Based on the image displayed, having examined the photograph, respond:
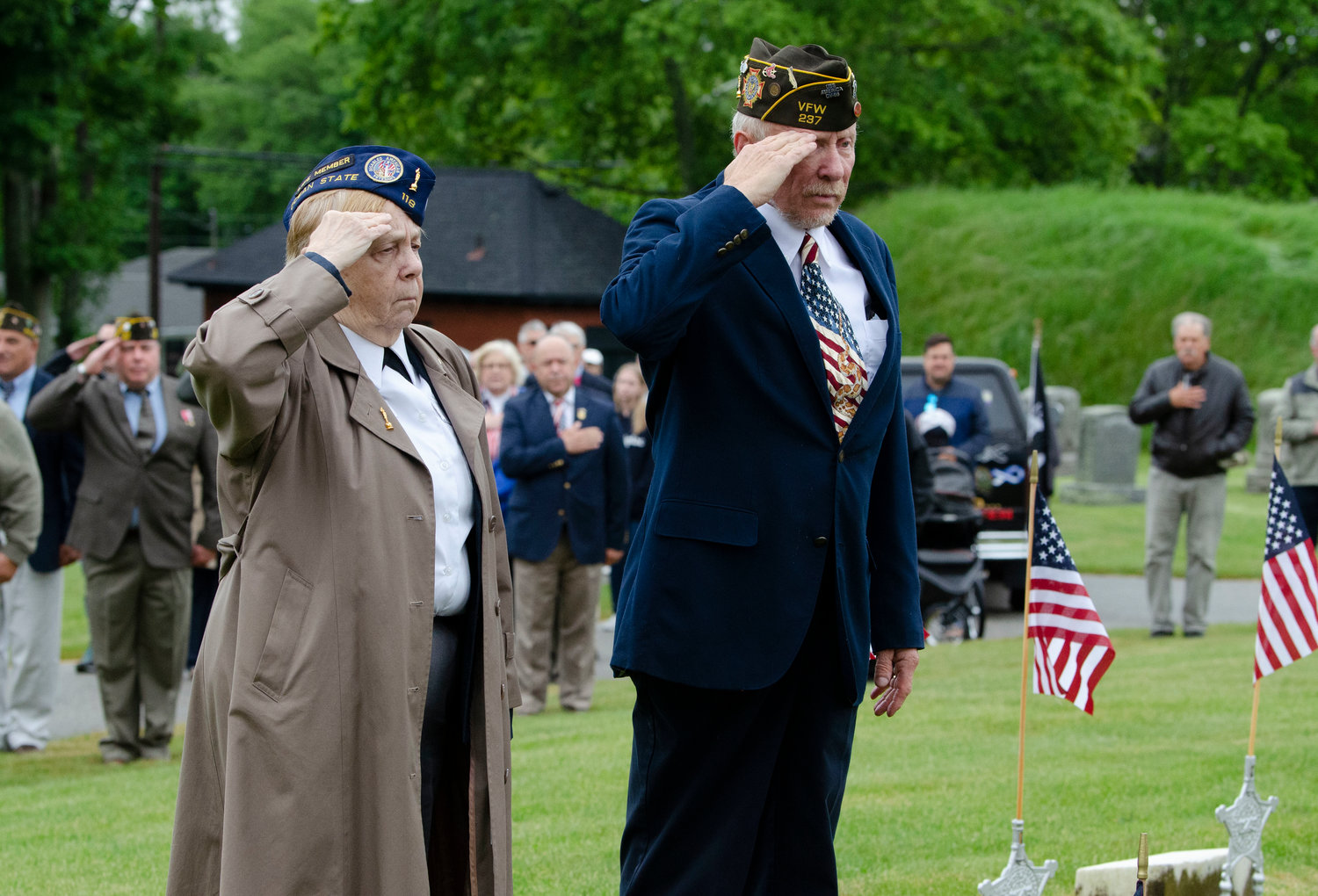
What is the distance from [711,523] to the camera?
3.15m

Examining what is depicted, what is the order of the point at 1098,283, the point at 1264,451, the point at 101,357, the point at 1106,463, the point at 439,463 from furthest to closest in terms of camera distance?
the point at 1098,283 < the point at 1264,451 < the point at 1106,463 < the point at 101,357 < the point at 439,463

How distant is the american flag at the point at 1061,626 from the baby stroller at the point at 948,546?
6248 millimetres

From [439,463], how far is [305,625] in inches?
20.8

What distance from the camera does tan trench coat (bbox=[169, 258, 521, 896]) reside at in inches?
116

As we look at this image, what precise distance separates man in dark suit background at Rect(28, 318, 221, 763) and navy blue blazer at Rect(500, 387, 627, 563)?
2.03 metres

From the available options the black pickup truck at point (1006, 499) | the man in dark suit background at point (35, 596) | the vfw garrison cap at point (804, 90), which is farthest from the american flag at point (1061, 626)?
the black pickup truck at point (1006, 499)

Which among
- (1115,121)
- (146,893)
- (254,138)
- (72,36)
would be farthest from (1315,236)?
(254,138)

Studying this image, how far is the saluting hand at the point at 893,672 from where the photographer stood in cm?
347

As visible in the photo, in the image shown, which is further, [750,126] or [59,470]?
[59,470]

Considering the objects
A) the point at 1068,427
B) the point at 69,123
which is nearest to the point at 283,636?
the point at 1068,427

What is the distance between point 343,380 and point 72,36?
83.1ft

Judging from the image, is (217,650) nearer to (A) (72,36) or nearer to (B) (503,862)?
(B) (503,862)

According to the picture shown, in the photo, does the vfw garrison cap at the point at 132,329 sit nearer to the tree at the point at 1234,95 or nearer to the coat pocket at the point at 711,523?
the coat pocket at the point at 711,523

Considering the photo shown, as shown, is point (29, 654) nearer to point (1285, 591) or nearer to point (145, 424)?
point (145, 424)
